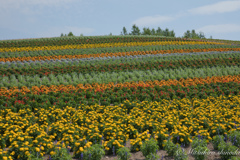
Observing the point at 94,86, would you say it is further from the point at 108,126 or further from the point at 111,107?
the point at 108,126

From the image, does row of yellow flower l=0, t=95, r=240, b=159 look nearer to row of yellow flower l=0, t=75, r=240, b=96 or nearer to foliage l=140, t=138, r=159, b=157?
foliage l=140, t=138, r=159, b=157

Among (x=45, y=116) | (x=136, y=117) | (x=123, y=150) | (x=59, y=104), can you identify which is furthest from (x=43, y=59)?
(x=123, y=150)

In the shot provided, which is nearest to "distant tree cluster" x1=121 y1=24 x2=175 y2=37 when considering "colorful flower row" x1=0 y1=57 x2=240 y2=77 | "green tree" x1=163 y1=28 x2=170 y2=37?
"green tree" x1=163 y1=28 x2=170 y2=37

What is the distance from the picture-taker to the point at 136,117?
7582 mm

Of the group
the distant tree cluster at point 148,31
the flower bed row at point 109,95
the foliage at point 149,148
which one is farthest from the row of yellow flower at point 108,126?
the distant tree cluster at point 148,31

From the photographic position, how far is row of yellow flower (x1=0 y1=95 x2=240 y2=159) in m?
5.29

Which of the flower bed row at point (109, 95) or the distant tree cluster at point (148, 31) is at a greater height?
the distant tree cluster at point (148, 31)

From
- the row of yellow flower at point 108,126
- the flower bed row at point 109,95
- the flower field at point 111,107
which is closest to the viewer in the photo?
the row of yellow flower at point 108,126

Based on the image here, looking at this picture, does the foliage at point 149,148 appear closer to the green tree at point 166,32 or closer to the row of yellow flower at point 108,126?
the row of yellow flower at point 108,126

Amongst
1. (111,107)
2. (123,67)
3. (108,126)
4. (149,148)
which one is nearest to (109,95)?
(111,107)

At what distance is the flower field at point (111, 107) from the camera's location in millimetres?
5484

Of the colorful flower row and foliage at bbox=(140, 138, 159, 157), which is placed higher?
the colorful flower row

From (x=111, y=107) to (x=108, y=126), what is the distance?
2150mm

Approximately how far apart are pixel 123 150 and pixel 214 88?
855 cm
